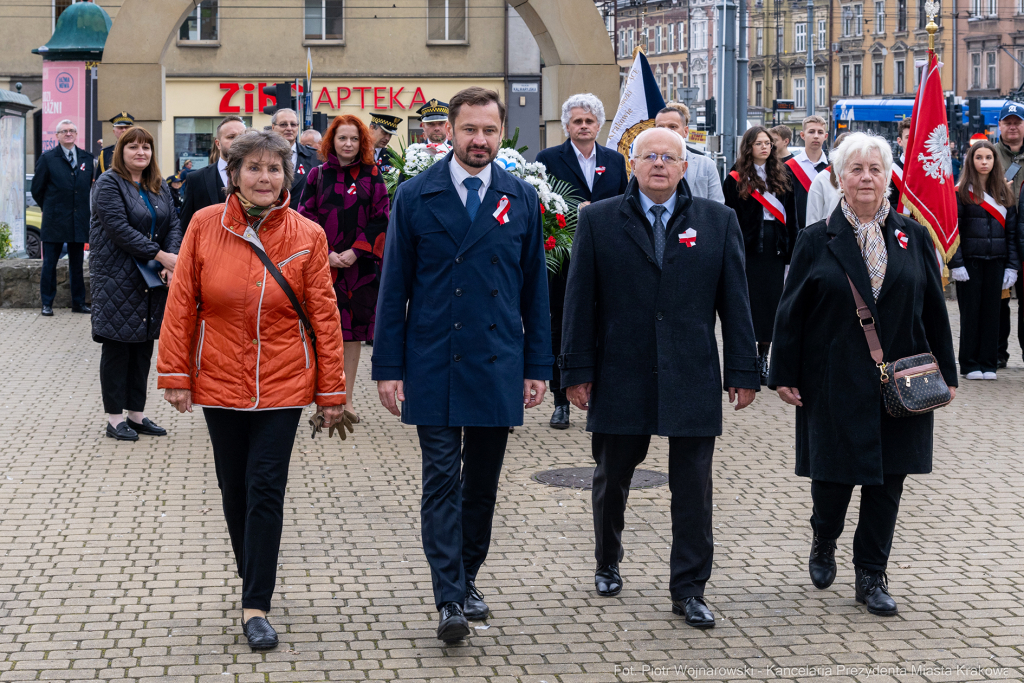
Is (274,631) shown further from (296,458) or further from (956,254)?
(956,254)

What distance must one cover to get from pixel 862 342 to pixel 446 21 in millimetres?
36266

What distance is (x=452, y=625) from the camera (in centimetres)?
489

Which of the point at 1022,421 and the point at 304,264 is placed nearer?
the point at 304,264

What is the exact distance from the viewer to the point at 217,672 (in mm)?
4703

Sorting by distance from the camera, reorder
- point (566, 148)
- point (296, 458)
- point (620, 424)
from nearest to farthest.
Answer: point (620, 424) < point (296, 458) < point (566, 148)

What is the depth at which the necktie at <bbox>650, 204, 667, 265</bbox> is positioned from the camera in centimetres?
544

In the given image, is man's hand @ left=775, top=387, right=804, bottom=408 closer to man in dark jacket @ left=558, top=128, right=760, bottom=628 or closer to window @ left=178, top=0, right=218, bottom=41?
man in dark jacket @ left=558, top=128, right=760, bottom=628

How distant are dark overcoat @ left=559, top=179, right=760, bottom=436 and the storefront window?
35.9m

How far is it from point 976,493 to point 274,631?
422cm

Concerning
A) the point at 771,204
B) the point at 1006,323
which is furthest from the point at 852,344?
the point at 1006,323

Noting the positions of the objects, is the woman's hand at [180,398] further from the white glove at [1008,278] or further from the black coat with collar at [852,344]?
the white glove at [1008,278]

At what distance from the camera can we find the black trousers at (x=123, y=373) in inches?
348

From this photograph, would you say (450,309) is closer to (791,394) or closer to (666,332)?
(666,332)

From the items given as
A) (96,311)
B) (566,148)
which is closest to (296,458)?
(96,311)
